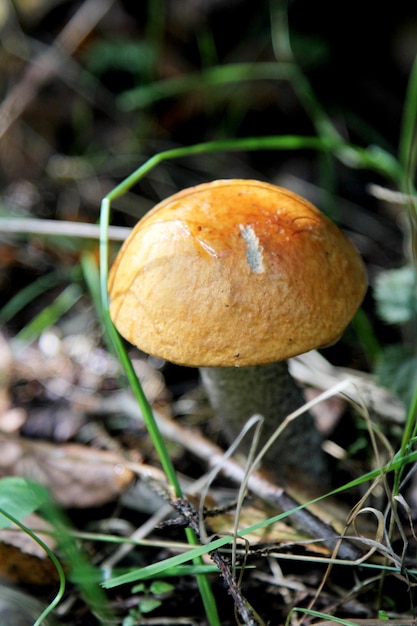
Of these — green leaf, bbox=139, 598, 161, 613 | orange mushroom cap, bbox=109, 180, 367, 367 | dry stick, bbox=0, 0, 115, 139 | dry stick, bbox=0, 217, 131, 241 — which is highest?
dry stick, bbox=0, 0, 115, 139

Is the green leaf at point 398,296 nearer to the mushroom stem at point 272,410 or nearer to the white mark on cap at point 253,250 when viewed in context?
the mushroom stem at point 272,410

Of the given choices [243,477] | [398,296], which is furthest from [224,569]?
[398,296]

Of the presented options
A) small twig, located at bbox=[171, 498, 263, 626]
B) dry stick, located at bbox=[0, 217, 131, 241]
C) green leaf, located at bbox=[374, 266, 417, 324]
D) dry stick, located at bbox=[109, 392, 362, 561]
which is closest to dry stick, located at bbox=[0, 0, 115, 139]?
dry stick, located at bbox=[0, 217, 131, 241]

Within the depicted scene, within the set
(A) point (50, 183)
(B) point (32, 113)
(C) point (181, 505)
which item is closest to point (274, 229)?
(C) point (181, 505)

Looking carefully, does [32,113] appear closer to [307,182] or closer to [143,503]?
[307,182]

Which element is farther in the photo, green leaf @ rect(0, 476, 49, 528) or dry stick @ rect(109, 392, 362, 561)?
dry stick @ rect(109, 392, 362, 561)

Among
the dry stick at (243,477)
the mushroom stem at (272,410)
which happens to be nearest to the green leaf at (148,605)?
the dry stick at (243,477)

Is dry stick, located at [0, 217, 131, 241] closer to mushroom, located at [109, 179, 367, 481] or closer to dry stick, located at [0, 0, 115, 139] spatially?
mushroom, located at [109, 179, 367, 481]

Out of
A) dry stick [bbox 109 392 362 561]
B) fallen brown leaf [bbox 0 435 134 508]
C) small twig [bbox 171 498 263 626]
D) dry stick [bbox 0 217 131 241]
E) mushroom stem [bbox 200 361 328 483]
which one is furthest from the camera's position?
dry stick [bbox 0 217 131 241]

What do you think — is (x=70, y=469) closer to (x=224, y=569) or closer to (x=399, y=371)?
(x=224, y=569)
